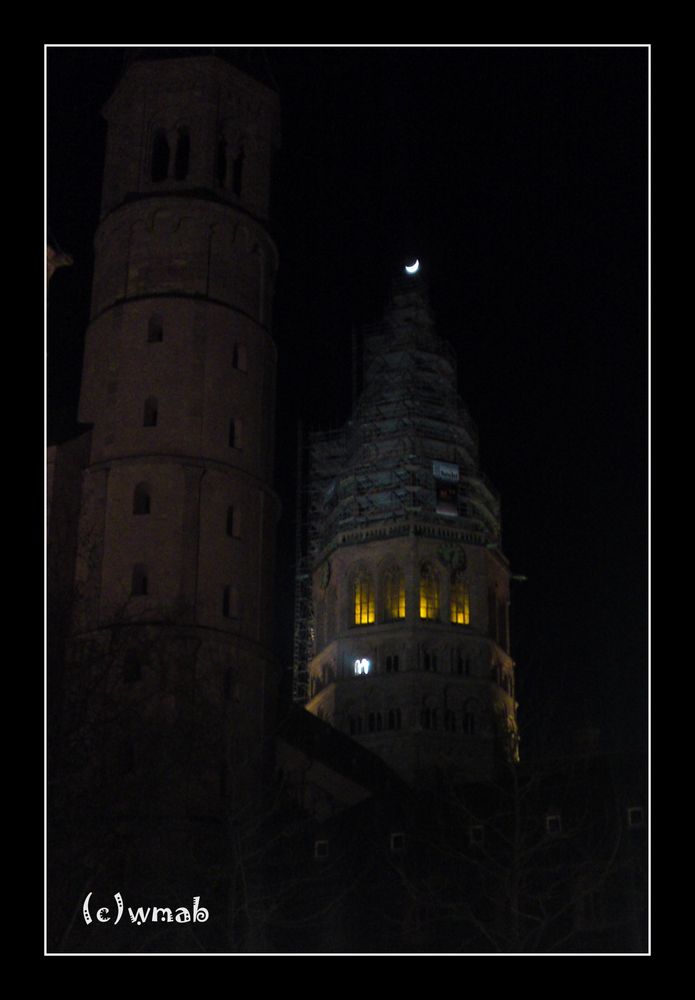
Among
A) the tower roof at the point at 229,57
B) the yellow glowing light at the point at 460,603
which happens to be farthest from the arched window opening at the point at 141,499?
the yellow glowing light at the point at 460,603

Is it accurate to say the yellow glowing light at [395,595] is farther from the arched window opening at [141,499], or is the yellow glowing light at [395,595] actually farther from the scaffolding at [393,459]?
the arched window opening at [141,499]

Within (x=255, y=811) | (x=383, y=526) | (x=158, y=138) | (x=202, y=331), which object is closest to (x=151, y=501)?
(x=202, y=331)

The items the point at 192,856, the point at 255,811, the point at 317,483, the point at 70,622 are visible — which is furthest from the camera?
the point at 317,483

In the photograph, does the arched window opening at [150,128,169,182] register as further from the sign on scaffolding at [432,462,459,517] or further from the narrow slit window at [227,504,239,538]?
the sign on scaffolding at [432,462,459,517]

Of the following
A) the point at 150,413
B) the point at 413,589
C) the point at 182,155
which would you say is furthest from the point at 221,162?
the point at 413,589

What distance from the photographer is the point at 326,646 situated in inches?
4067

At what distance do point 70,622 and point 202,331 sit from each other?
1948cm

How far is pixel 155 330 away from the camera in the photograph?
180 feet

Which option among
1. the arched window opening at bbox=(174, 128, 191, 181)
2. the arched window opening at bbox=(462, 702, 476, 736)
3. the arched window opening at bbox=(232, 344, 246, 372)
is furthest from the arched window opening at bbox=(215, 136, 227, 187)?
the arched window opening at bbox=(462, 702, 476, 736)

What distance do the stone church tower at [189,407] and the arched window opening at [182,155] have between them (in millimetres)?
73

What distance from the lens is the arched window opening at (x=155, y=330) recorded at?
5462cm

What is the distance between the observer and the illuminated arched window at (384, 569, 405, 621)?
101 meters

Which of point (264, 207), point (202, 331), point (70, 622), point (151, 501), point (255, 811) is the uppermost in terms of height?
point (264, 207)

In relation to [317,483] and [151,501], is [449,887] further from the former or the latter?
[317,483]
